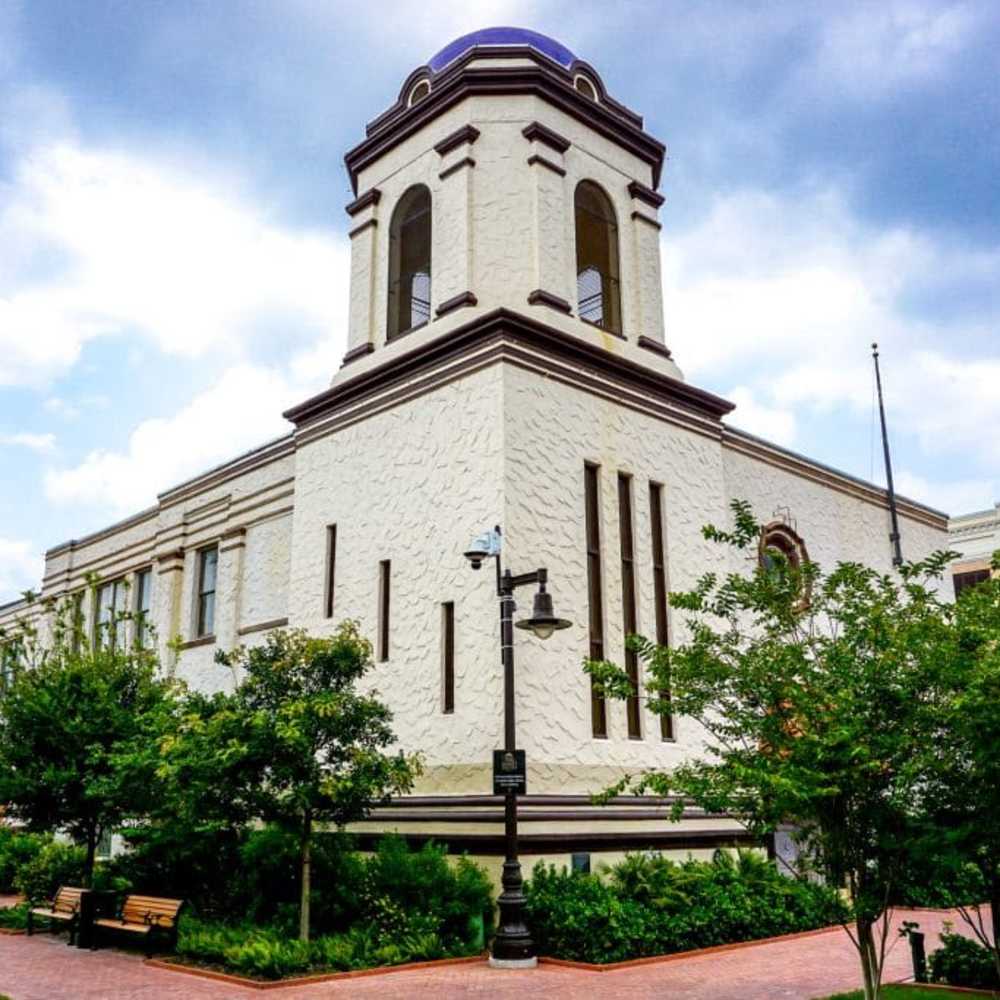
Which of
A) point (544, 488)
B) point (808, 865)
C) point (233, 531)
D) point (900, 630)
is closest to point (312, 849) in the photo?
point (544, 488)

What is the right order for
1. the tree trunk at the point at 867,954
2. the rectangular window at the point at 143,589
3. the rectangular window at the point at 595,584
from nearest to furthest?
the tree trunk at the point at 867,954 → the rectangular window at the point at 595,584 → the rectangular window at the point at 143,589

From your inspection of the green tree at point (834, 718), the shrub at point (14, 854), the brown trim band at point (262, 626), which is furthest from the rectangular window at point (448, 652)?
the shrub at point (14, 854)

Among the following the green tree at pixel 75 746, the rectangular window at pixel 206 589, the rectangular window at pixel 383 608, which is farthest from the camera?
the rectangular window at pixel 206 589

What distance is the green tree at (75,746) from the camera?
17.2 meters

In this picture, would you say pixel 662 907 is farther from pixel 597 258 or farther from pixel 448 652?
pixel 597 258

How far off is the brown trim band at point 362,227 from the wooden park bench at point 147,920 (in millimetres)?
14072

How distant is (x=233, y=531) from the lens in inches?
1005

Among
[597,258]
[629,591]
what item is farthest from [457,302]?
[629,591]

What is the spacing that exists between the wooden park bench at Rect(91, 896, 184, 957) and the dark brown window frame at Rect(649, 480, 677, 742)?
8.78 m

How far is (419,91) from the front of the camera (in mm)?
22688

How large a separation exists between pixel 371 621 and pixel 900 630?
1157cm

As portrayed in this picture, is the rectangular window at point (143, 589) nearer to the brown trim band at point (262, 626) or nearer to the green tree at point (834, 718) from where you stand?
the brown trim band at point (262, 626)

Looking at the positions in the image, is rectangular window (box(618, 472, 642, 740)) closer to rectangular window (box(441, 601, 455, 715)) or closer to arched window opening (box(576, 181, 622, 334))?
rectangular window (box(441, 601, 455, 715))

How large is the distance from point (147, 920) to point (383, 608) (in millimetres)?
6514
